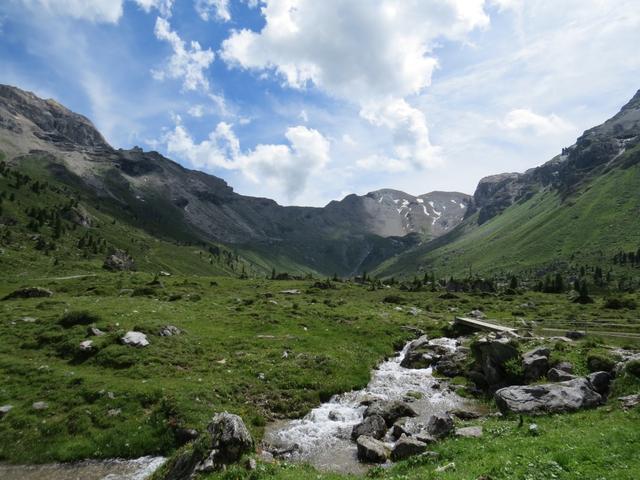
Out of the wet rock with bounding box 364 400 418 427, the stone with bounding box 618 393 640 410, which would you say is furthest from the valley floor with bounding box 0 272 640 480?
the wet rock with bounding box 364 400 418 427

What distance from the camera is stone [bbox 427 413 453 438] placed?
76.9 ft

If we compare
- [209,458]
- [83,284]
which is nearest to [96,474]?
[209,458]

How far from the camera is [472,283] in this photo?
600 ft

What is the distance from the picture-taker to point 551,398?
83.1 ft

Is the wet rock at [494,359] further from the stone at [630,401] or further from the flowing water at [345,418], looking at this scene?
the stone at [630,401]

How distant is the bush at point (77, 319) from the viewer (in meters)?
41.9

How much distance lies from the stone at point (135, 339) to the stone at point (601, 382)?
3594 cm

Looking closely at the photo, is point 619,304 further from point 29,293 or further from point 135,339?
point 29,293

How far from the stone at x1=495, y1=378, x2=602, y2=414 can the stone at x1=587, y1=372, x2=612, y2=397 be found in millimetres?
471

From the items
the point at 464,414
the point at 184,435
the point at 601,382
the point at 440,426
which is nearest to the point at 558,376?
the point at 601,382

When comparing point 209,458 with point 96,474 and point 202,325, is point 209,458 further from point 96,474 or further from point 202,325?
point 202,325

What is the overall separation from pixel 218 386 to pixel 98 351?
41.3 feet

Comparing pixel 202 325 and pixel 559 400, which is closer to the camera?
pixel 559 400

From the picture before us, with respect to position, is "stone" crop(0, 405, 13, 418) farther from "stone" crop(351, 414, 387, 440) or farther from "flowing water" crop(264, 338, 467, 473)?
"stone" crop(351, 414, 387, 440)
